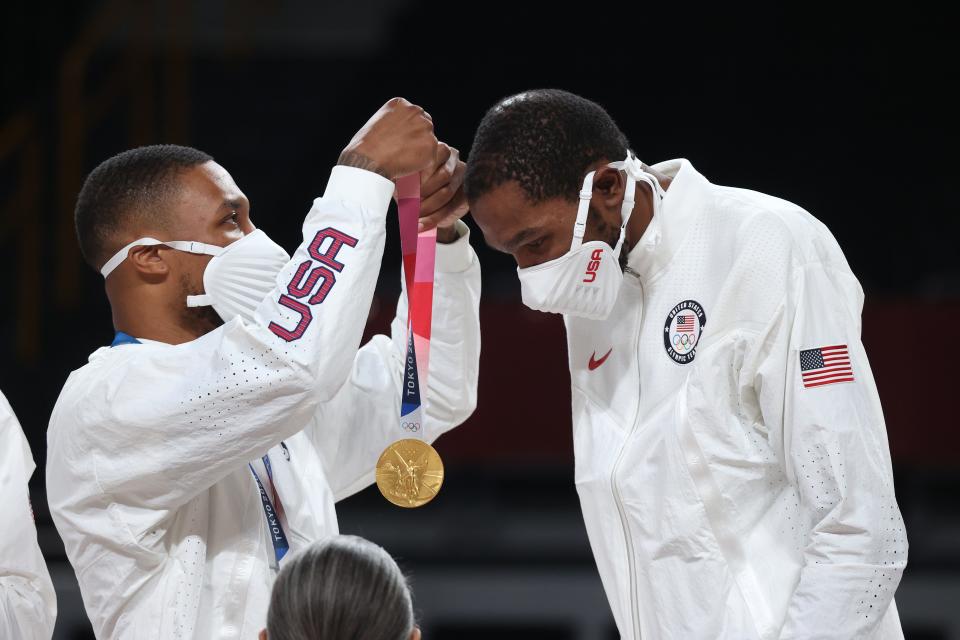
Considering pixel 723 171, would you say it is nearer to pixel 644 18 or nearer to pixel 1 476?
pixel 644 18

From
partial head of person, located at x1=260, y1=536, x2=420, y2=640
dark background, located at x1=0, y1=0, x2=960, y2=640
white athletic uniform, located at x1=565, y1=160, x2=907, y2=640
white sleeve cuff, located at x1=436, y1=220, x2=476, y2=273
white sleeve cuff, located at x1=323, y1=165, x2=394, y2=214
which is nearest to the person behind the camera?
partial head of person, located at x1=260, y1=536, x2=420, y2=640

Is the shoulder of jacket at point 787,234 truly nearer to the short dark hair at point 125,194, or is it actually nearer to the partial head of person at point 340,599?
the partial head of person at point 340,599

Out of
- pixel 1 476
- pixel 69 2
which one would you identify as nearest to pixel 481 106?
pixel 69 2

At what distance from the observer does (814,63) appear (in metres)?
7.19

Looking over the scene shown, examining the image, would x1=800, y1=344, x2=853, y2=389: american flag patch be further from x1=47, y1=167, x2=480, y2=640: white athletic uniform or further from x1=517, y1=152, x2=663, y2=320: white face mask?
x1=47, y1=167, x2=480, y2=640: white athletic uniform

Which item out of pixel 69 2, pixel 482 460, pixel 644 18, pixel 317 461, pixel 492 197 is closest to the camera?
pixel 492 197

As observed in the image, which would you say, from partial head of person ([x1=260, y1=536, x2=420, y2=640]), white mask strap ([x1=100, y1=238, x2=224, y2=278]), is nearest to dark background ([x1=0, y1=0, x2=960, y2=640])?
white mask strap ([x1=100, y1=238, x2=224, y2=278])

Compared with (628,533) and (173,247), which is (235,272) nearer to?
(173,247)

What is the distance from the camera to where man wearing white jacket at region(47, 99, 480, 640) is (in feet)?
7.68

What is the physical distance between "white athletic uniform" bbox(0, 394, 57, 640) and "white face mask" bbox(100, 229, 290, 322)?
1.61ft

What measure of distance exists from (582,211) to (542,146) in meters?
0.16

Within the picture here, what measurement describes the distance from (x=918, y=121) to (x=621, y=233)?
5023 mm

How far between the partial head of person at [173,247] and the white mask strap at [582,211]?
639mm

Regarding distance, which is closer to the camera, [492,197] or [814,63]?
[492,197]
